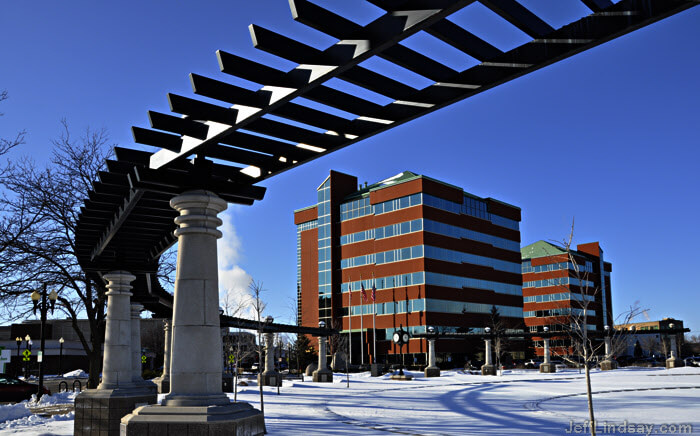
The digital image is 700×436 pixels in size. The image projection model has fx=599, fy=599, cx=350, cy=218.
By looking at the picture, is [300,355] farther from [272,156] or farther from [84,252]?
[272,156]

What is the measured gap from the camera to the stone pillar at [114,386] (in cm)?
1277

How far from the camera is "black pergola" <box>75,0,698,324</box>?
15.8 ft

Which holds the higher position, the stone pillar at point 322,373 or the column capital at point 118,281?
the column capital at point 118,281

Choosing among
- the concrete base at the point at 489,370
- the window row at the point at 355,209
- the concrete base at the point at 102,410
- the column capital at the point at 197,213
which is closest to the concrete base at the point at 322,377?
the concrete base at the point at 489,370

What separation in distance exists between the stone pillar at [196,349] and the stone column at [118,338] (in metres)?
6.42

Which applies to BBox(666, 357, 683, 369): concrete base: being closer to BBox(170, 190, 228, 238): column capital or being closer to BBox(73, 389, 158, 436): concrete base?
BBox(73, 389, 158, 436): concrete base

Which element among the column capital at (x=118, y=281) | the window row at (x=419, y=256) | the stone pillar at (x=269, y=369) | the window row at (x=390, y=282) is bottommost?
the stone pillar at (x=269, y=369)

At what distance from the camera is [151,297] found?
17891mm

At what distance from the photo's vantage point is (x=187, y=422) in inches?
284

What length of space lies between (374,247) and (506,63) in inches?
2835

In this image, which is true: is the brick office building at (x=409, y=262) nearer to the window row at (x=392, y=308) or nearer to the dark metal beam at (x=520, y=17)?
the window row at (x=392, y=308)

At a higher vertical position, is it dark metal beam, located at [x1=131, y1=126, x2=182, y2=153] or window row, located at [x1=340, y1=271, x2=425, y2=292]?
window row, located at [x1=340, y1=271, x2=425, y2=292]

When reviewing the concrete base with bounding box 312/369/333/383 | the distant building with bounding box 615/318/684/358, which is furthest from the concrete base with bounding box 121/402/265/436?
the distant building with bounding box 615/318/684/358

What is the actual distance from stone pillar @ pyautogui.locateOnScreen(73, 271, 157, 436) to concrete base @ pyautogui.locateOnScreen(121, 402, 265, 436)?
5.78m
